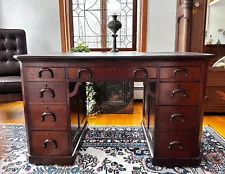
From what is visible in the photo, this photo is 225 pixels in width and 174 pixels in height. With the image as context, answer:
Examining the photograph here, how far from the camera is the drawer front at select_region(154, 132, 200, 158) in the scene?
1.37 m

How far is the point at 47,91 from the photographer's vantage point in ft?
4.34

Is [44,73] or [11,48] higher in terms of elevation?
[11,48]

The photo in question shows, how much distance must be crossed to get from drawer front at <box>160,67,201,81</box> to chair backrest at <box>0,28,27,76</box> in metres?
2.09

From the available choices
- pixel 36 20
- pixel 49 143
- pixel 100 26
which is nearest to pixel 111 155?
pixel 49 143

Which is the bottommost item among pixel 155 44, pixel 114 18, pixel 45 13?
pixel 155 44

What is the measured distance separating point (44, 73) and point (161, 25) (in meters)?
1.96

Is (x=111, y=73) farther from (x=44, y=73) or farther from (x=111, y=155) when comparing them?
(x=111, y=155)

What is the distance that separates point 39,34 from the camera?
9.35 ft

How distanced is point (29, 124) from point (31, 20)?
6.45ft

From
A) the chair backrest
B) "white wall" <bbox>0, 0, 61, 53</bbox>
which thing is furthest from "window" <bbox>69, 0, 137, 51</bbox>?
the chair backrest

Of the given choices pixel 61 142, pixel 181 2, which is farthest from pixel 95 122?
pixel 181 2

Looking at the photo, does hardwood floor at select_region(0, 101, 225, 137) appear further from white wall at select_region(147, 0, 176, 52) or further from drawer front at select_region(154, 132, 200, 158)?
white wall at select_region(147, 0, 176, 52)

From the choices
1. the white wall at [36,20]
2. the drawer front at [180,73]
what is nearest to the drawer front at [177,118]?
the drawer front at [180,73]

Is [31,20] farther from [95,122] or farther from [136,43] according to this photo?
[95,122]
